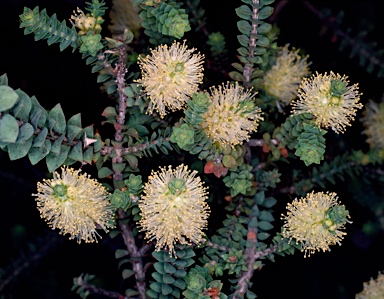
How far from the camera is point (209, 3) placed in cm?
210

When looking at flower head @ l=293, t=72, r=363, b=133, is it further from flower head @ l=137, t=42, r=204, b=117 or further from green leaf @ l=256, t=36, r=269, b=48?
flower head @ l=137, t=42, r=204, b=117

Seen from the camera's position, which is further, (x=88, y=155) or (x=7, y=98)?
(x=88, y=155)

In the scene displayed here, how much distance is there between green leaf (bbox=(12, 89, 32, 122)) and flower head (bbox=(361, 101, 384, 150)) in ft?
4.17

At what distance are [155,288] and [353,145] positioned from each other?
1.07 m

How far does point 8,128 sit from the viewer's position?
1252 mm

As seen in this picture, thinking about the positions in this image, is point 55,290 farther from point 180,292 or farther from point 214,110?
point 214,110

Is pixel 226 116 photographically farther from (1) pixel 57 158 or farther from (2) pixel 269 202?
(1) pixel 57 158

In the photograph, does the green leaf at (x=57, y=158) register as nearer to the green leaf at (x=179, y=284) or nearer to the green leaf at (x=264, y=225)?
the green leaf at (x=179, y=284)

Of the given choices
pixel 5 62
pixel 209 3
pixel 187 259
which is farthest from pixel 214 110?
pixel 5 62

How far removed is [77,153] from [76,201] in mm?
129

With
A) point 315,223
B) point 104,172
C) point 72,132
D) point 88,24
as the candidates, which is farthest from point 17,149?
point 315,223

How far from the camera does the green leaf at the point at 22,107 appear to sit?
4.24ft

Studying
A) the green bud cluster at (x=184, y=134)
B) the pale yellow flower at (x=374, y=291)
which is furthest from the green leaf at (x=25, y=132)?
the pale yellow flower at (x=374, y=291)

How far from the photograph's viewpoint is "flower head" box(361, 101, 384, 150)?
1985 mm
